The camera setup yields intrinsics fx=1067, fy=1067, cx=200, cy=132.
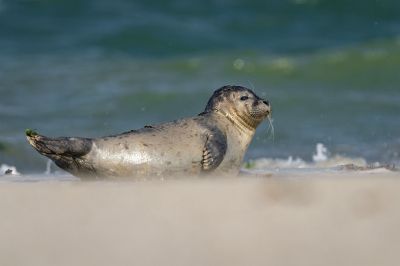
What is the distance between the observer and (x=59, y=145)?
15.0ft

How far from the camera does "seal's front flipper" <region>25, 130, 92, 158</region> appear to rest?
14.9 feet

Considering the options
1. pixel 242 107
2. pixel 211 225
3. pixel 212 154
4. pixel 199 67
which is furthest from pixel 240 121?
pixel 199 67

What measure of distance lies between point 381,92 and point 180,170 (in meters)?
7.64

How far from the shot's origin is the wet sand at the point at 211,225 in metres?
2.87

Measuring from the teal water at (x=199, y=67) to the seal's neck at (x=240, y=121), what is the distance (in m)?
3.42

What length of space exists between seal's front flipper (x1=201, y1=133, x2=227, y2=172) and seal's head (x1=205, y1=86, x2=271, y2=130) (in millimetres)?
336

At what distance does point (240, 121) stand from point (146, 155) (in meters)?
0.69

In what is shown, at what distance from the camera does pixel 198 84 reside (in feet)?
42.0

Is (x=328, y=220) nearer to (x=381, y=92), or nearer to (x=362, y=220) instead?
(x=362, y=220)

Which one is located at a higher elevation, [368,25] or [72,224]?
[368,25]

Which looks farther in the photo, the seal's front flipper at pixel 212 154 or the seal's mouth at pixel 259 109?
the seal's mouth at pixel 259 109

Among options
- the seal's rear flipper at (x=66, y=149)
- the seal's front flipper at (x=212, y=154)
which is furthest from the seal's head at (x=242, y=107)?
the seal's rear flipper at (x=66, y=149)

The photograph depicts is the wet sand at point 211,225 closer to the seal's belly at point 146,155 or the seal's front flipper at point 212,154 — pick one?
the seal's belly at point 146,155

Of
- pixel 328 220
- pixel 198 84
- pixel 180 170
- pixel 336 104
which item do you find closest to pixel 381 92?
pixel 336 104
